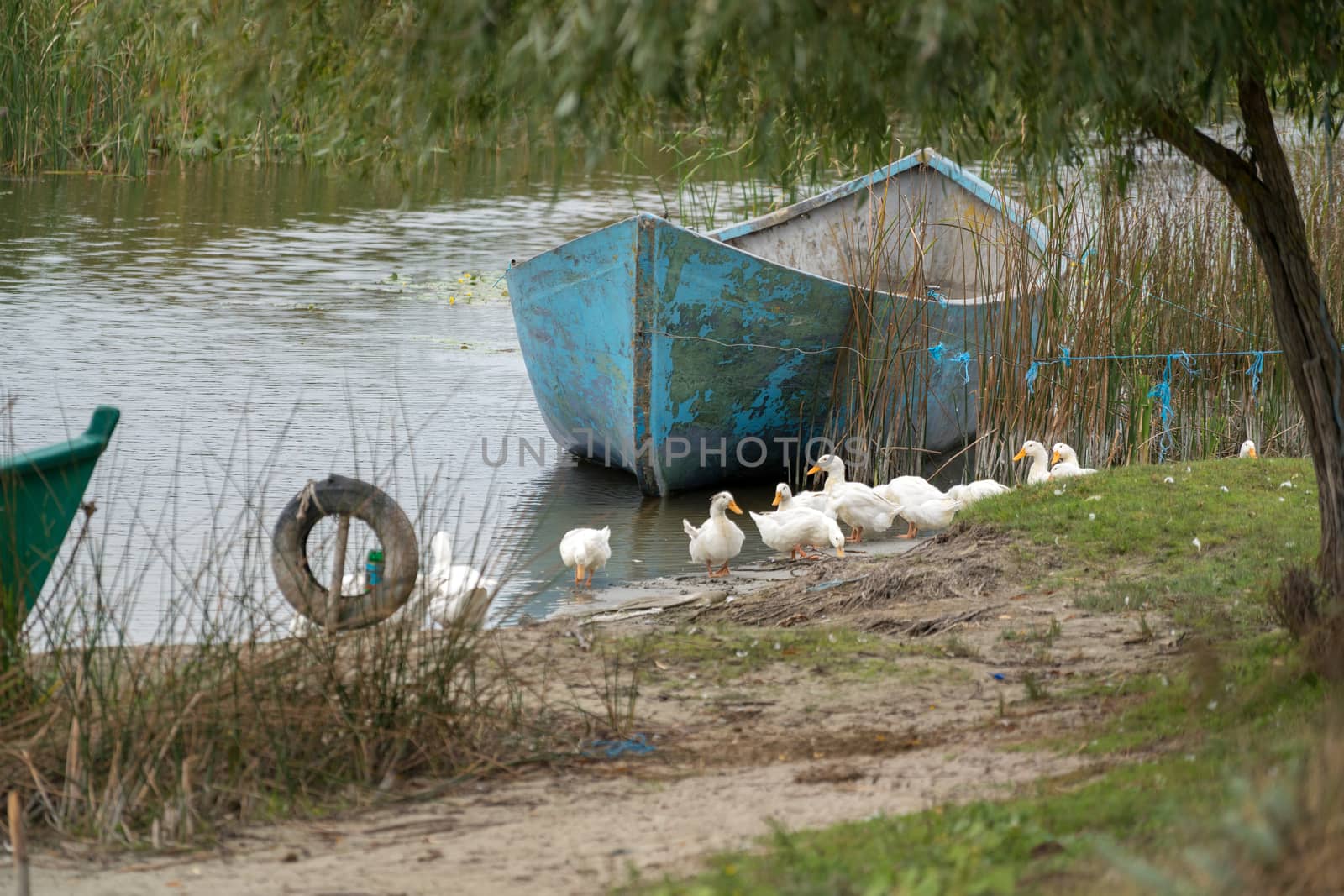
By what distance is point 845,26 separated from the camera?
3488mm

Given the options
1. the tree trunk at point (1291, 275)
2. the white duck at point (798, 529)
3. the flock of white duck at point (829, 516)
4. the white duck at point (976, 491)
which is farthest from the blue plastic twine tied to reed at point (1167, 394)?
the tree trunk at point (1291, 275)

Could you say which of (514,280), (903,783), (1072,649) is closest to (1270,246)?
(1072,649)

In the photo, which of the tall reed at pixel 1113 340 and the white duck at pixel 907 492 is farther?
the tall reed at pixel 1113 340

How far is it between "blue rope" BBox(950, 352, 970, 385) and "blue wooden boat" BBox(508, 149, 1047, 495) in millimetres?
22

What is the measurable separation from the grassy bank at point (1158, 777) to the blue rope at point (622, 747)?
1118 millimetres

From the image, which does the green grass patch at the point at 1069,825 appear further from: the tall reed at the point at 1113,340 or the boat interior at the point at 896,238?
the boat interior at the point at 896,238

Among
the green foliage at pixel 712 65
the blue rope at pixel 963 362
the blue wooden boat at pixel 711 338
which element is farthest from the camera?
the blue rope at pixel 963 362

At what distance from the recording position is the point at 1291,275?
5051 mm

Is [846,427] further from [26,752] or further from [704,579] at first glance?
[26,752]

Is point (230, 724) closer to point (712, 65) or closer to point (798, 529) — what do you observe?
point (712, 65)

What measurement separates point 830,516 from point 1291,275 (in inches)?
158

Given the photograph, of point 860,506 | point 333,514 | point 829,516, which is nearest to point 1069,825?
point 333,514

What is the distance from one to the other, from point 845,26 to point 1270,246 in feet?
7.20

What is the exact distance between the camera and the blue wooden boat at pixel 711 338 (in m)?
9.53
